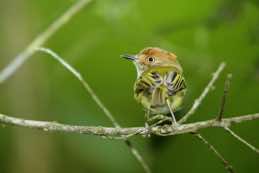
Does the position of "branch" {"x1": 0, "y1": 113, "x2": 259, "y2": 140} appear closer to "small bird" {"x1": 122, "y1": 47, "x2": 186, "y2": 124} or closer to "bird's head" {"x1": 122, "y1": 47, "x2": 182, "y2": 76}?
"small bird" {"x1": 122, "y1": 47, "x2": 186, "y2": 124}

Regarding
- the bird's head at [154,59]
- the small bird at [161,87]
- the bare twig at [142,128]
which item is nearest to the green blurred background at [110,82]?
the bird's head at [154,59]

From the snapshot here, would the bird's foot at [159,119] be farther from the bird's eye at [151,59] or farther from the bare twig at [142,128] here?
the bird's eye at [151,59]

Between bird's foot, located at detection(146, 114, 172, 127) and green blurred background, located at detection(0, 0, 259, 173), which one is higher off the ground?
bird's foot, located at detection(146, 114, 172, 127)

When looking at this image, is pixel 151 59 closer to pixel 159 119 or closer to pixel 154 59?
pixel 154 59

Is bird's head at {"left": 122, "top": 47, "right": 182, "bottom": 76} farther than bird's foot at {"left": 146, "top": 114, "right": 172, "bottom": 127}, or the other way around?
bird's head at {"left": 122, "top": 47, "right": 182, "bottom": 76}

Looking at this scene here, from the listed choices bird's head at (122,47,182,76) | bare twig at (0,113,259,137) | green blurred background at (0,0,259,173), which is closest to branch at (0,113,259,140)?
bare twig at (0,113,259,137)

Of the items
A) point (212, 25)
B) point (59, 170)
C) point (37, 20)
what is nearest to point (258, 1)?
point (212, 25)

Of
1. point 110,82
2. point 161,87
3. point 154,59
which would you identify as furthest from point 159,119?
point 110,82
